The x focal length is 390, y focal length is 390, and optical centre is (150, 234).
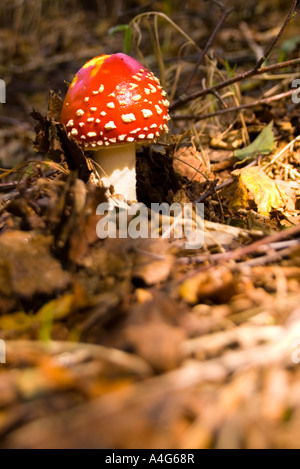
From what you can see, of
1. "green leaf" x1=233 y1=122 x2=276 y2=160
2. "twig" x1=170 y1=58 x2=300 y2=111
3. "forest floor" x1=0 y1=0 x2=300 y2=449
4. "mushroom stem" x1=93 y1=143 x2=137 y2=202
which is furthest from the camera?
"green leaf" x1=233 y1=122 x2=276 y2=160

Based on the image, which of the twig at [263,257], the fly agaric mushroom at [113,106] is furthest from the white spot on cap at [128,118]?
the twig at [263,257]

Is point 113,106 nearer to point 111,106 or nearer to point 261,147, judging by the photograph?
point 111,106

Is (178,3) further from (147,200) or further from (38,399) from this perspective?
(38,399)

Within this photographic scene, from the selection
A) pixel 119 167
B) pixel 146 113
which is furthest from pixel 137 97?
pixel 119 167

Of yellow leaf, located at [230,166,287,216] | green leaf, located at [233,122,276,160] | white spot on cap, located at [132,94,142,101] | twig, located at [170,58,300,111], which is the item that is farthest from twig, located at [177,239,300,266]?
twig, located at [170,58,300,111]

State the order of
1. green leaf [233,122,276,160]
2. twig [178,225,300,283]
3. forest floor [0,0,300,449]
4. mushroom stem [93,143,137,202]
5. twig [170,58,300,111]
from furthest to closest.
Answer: green leaf [233,122,276,160], twig [170,58,300,111], mushroom stem [93,143,137,202], twig [178,225,300,283], forest floor [0,0,300,449]

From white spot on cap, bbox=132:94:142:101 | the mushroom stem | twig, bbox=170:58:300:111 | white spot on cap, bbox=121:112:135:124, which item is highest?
twig, bbox=170:58:300:111

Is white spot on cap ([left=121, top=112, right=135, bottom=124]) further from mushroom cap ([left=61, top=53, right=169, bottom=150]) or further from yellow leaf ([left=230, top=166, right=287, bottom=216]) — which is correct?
yellow leaf ([left=230, top=166, right=287, bottom=216])

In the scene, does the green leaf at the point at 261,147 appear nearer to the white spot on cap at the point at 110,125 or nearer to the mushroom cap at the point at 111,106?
the mushroom cap at the point at 111,106
